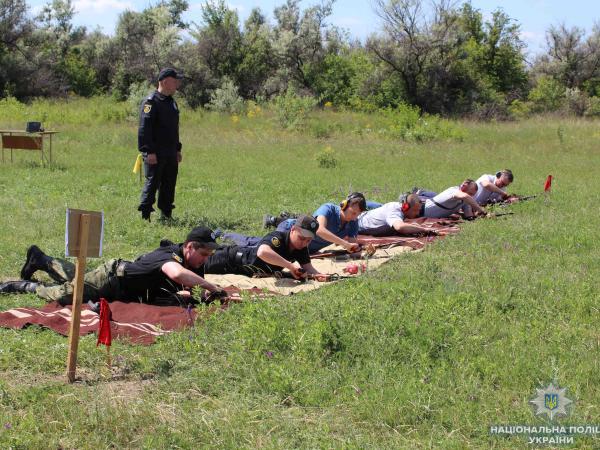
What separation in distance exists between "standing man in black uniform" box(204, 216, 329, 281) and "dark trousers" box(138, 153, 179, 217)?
2918 mm

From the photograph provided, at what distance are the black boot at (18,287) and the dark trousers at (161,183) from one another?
380cm

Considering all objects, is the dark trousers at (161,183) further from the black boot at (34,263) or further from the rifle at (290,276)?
the black boot at (34,263)

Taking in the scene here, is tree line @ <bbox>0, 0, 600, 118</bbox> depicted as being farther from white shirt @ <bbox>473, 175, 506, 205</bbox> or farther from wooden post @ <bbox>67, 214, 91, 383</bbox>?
wooden post @ <bbox>67, 214, 91, 383</bbox>

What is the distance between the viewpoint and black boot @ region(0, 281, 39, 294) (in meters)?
7.29

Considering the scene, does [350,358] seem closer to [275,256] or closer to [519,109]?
[275,256]

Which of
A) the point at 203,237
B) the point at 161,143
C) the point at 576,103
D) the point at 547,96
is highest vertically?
the point at 547,96

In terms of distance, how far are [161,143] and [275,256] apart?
3986 millimetres

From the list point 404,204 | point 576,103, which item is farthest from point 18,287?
point 576,103

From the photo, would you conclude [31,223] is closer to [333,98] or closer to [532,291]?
[532,291]

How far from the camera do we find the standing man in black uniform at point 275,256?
7949mm

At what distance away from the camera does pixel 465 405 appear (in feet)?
14.8

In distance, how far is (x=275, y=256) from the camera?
7934 mm

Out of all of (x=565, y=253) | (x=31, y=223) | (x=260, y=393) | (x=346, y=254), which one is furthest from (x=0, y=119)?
(x=260, y=393)

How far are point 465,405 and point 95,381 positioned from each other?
7.97ft
